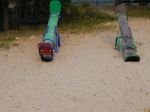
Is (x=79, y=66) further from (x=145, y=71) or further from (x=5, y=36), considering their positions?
(x=5, y=36)

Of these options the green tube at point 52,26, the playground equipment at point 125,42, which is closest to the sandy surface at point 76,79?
the playground equipment at point 125,42

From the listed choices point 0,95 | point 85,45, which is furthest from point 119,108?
point 85,45

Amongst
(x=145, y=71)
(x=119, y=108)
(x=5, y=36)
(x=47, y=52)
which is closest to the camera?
(x=119, y=108)

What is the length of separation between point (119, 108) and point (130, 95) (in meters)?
0.75

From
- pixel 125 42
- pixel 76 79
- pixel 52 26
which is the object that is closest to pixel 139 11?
pixel 52 26

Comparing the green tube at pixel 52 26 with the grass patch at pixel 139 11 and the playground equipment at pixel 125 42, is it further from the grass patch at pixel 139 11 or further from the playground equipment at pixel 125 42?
the grass patch at pixel 139 11

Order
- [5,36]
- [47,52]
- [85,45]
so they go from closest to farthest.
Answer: [47,52], [85,45], [5,36]

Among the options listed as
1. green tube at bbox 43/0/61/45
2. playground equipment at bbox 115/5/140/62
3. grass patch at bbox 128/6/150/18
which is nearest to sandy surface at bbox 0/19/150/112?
playground equipment at bbox 115/5/140/62

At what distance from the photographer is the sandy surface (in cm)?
830

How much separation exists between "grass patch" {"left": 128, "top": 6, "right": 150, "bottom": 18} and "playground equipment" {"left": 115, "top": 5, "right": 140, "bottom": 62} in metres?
3.50

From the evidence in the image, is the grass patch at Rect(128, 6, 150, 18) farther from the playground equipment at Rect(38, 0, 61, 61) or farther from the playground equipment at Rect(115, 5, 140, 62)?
the playground equipment at Rect(38, 0, 61, 61)

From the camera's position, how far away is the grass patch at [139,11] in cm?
1656

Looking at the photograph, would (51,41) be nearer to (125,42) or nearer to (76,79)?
(125,42)

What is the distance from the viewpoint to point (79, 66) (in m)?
10.8
